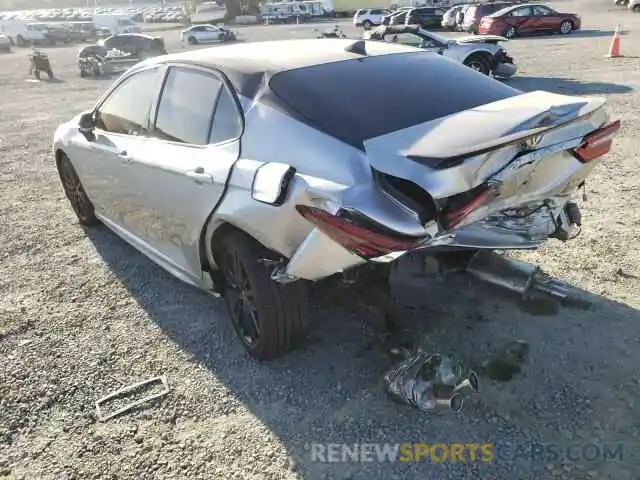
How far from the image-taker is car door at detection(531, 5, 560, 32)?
25.8 metres

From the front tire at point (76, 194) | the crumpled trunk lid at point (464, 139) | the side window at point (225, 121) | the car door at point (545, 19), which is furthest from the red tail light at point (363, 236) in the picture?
the car door at point (545, 19)

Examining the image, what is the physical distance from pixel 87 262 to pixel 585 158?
3.77 metres

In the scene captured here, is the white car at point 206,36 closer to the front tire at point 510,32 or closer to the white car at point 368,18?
the white car at point 368,18

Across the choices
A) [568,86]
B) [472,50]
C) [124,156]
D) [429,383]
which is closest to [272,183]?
[429,383]

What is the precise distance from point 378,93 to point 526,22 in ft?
85.2

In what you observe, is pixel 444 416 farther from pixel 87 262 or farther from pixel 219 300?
pixel 87 262

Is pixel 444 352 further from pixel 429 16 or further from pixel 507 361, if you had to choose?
pixel 429 16

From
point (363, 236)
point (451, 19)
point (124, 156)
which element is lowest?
point (451, 19)

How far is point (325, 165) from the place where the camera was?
253 centimetres

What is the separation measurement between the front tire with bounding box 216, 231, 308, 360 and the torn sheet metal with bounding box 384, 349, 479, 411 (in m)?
0.61

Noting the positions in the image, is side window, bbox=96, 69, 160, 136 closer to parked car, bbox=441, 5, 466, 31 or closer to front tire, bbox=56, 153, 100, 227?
front tire, bbox=56, 153, 100, 227

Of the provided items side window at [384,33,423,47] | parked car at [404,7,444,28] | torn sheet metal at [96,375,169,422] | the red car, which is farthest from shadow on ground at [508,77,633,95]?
parked car at [404,7,444,28]

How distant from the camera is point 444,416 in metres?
2.72

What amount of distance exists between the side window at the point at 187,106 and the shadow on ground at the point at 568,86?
9467 mm
